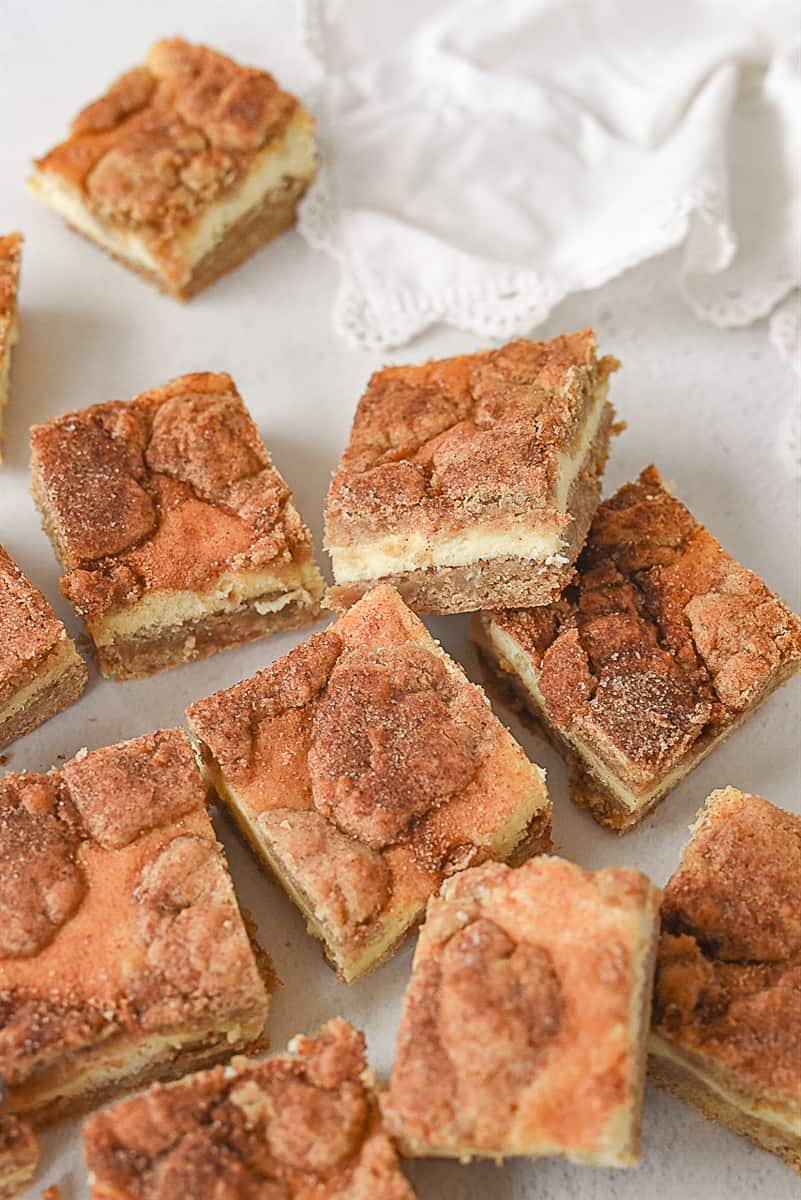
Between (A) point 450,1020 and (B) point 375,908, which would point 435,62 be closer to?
(B) point 375,908

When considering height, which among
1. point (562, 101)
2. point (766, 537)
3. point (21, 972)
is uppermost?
point (562, 101)

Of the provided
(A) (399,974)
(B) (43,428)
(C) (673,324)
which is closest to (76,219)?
(B) (43,428)

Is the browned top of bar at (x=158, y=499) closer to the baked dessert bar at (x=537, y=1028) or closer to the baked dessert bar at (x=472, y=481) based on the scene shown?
the baked dessert bar at (x=472, y=481)

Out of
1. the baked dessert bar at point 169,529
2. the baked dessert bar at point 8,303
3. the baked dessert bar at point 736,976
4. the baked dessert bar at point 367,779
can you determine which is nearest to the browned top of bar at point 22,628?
the baked dessert bar at point 169,529

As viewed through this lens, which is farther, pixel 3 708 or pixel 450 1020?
pixel 3 708

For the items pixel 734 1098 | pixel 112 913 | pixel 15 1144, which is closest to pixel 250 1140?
pixel 15 1144
